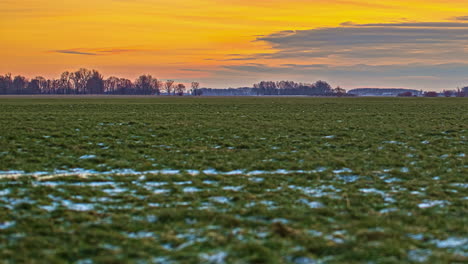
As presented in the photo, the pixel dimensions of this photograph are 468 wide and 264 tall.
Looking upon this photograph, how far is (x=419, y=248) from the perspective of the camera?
23.6ft

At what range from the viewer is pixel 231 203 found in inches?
388

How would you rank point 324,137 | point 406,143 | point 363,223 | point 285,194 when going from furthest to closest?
point 324,137, point 406,143, point 285,194, point 363,223

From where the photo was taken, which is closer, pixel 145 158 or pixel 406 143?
pixel 145 158

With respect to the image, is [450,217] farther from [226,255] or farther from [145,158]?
[145,158]

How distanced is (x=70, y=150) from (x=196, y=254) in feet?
39.2

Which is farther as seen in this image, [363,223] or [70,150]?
[70,150]

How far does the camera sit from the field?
704cm

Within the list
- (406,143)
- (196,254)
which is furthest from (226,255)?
(406,143)

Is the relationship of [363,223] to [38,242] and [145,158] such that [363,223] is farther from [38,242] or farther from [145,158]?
[145,158]

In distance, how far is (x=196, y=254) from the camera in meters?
6.86

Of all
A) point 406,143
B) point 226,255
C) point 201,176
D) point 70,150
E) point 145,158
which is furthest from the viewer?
point 406,143

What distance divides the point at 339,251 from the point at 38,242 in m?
4.34

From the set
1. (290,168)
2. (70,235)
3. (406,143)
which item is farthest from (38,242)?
(406,143)

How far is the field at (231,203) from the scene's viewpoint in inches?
277
